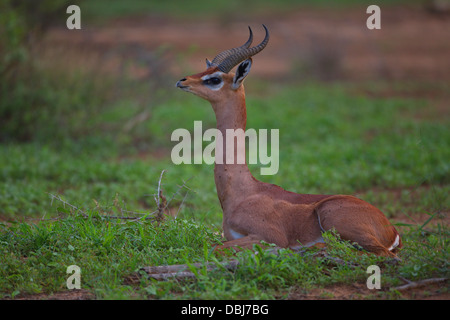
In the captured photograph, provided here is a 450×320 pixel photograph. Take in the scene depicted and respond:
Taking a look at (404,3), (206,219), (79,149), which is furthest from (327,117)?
(404,3)

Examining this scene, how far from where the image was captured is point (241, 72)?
17.6 feet

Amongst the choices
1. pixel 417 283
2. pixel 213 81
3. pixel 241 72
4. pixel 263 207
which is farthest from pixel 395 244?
→ pixel 213 81

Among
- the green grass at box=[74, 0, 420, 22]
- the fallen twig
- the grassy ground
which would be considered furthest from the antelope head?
the green grass at box=[74, 0, 420, 22]

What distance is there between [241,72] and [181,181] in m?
3.10

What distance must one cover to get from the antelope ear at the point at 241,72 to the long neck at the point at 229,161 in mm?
90

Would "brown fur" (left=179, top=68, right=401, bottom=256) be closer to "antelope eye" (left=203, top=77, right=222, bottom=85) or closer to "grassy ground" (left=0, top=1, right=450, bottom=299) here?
"antelope eye" (left=203, top=77, right=222, bottom=85)

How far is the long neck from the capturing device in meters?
5.33

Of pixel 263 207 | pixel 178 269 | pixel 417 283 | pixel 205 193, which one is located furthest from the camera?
pixel 205 193

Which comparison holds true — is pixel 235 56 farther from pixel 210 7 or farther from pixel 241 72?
pixel 210 7

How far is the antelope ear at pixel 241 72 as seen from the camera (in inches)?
210

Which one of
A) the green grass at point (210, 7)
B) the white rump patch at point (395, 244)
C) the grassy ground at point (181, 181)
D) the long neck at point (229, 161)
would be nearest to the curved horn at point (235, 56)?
the long neck at point (229, 161)

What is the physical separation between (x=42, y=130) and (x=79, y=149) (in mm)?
777

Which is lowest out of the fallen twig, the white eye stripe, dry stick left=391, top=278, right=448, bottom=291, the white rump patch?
dry stick left=391, top=278, right=448, bottom=291

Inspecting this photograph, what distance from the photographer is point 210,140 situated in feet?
35.2
